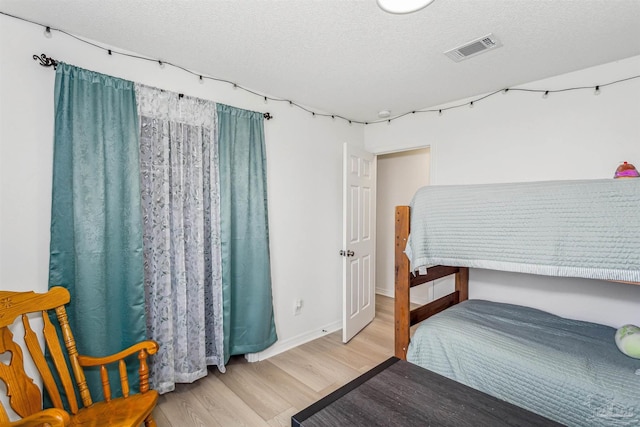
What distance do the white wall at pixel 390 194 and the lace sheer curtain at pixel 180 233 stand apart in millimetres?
2933

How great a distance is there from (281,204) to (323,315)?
1.34 metres

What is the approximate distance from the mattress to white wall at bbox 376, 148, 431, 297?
2.50 m

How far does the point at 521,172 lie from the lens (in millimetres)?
2506

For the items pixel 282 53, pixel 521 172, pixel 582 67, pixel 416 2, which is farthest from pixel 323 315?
pixel 582 67

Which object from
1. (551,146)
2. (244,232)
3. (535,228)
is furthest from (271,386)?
(551,146)

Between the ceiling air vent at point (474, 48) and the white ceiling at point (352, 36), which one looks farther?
the ceiling air vent at point (474, 48)

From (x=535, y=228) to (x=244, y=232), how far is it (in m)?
2.00

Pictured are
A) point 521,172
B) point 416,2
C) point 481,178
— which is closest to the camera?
point 416,2

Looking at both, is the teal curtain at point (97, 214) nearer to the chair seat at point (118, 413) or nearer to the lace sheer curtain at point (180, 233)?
the lace sheer curtain at point (180, 233)

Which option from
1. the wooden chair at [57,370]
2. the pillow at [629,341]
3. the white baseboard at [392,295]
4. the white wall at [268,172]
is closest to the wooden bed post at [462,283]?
the pillow at [629,341]

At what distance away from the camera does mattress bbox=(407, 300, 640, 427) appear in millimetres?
1274

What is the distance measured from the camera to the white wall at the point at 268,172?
1.58 meters

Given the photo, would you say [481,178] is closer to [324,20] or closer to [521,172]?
[521,172]

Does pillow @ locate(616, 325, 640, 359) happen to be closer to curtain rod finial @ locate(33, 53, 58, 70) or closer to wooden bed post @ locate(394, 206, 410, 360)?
wooden bed post @ locate(394, 206, 410, 360)
